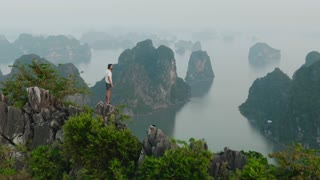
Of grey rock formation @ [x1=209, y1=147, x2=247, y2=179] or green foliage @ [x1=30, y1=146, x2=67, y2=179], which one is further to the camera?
green foliage @ [x1=30, y1=146, x2=67, y2=179]

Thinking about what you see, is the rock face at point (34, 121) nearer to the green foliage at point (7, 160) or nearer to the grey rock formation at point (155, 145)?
the green foliage at point (7, 160)

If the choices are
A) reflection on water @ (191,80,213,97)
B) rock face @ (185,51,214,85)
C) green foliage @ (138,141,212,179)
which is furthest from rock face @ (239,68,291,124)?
green foliage @ (138,141,212,179)

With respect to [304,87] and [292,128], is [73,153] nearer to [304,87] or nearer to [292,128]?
[292,128]

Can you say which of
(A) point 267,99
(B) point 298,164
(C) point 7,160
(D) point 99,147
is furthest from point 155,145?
(A) point 267,99

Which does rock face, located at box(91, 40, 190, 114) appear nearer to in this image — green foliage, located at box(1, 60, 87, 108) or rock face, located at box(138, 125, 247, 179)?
green foliage, located at box(1, 60, 87, 108)

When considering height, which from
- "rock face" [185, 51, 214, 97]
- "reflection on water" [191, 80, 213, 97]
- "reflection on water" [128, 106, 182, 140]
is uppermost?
"rock face" [185, 51, 214, 97]

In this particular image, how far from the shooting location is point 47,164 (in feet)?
45.5

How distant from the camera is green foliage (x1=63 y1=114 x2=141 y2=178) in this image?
12836mm

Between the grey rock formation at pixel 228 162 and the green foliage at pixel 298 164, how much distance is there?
1.06 m

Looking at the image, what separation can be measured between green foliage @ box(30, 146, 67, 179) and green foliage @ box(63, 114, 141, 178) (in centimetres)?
89

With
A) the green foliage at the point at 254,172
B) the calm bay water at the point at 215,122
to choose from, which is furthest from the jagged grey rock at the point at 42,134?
the calm bay water at the point at 215,122

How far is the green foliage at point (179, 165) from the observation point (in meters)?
11.6

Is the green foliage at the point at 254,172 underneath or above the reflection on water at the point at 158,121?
above

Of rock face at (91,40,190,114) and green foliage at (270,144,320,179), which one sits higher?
green foliage at (270,144,320,179)
